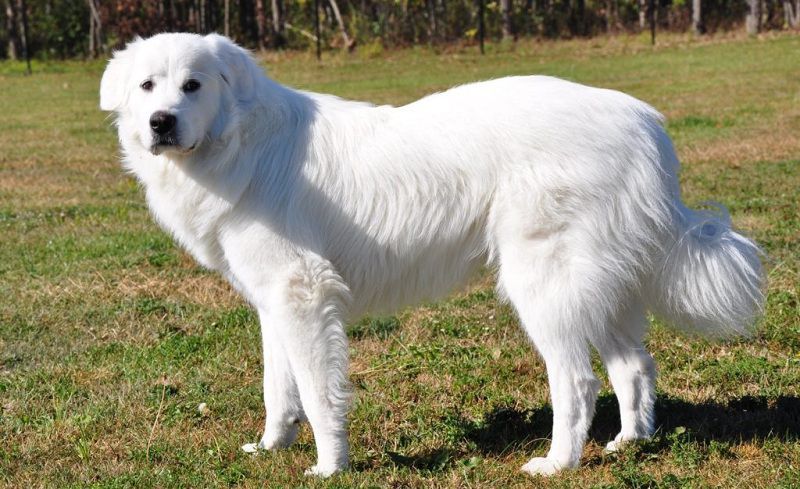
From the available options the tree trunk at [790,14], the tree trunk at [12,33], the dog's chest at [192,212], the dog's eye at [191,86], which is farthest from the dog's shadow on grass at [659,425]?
the tree trunk at [12,33]

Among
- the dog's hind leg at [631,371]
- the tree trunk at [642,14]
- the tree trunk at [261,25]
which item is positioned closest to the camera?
the dog's hind leg at [631,371]

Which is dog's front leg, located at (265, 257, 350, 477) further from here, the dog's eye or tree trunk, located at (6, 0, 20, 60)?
tree trunk, located at (6, 0, 20, 60)

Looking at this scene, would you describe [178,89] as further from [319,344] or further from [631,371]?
[631,371]

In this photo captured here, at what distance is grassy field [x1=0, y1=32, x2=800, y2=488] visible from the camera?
13.1ft

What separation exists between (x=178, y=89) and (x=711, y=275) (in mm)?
2289

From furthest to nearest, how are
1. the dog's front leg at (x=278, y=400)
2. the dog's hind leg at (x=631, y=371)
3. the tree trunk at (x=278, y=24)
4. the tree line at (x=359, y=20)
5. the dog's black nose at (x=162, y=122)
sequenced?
the tree trunk at (x=278, y=24)
the tree line at (x=359, y=20)
the dog's front leg at (x=278, y=400)
the dog's hind leg at (x=631, y=371)
the dog's black nose at (x=162, y=122)

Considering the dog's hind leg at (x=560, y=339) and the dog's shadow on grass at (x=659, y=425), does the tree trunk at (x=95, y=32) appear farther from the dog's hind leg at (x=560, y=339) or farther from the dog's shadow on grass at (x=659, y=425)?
the dog's hind leg at (x=560, y=339)

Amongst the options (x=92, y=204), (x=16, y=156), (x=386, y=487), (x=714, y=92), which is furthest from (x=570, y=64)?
(x=386, y=487)

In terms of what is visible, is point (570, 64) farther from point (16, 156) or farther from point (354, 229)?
point (354, 229)

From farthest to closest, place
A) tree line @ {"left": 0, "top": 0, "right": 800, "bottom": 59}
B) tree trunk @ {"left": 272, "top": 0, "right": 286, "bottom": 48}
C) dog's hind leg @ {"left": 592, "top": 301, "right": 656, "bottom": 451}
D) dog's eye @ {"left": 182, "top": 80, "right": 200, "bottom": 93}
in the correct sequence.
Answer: tree trunk @ {"left": 272, "top": 0, "right": 286, "bottom": 48} < tree line @ {"left": 0, "top": 0, "right": 800, "bottom": 59} < dog's hind leg @ {"left": 592, "top": 301, "right": 656, "bottom": 451} < dog's eye @ {"left": 182, "top": 80, "right": 200, "bottom": 93}

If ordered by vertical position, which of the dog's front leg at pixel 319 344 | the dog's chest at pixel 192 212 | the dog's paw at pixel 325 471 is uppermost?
the dog's chest at pixel 192 212

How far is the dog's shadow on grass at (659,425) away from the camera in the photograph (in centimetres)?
417

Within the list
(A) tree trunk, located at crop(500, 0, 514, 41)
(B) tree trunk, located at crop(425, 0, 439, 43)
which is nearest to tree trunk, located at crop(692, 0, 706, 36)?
(A) tree trunk, located at crop(500, 0, 514, 41)

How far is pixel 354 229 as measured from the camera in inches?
157
